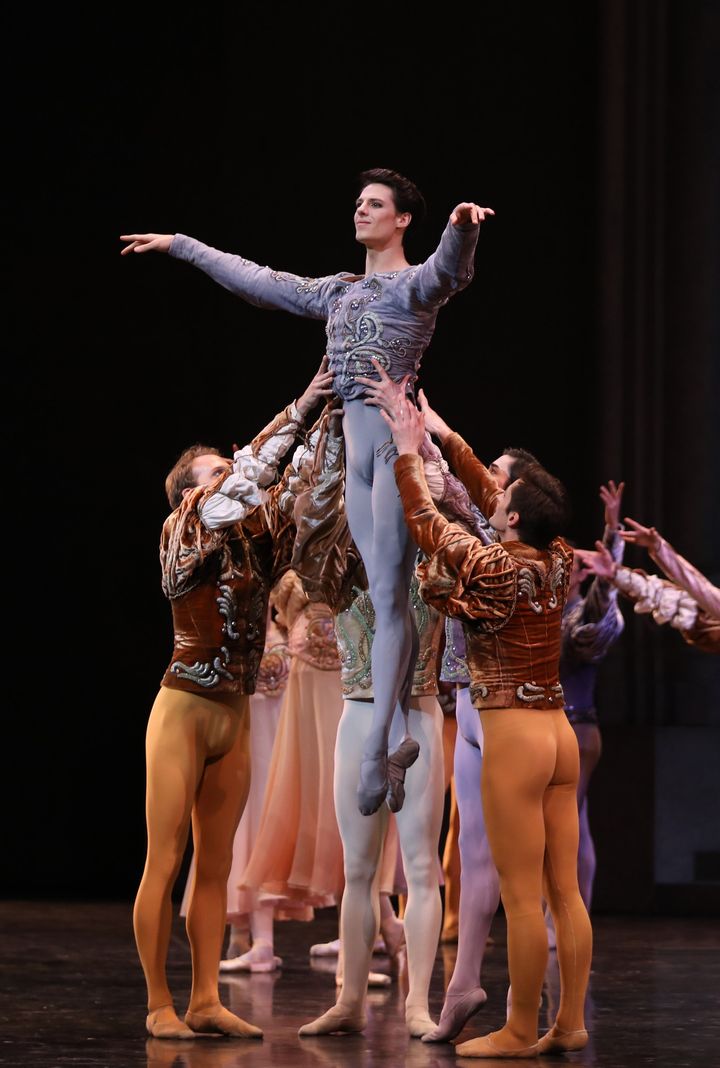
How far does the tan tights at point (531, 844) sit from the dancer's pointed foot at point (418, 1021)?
363 millimetres

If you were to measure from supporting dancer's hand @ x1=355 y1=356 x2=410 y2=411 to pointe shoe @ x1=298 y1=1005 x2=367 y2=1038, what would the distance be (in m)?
1.71

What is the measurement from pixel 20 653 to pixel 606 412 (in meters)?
3.09

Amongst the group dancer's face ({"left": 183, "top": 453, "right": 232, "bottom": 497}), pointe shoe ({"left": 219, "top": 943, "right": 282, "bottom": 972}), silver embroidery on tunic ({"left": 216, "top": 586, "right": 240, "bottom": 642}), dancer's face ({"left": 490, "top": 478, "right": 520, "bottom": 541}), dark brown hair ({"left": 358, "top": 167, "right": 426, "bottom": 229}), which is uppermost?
dark brown hair ({"left": 358, "top": 167, "right": 426, "bottom": 229})

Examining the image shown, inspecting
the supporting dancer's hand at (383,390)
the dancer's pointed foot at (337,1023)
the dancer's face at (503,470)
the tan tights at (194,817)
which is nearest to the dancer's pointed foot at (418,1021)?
the dancer's pointed foot at (337,1023)

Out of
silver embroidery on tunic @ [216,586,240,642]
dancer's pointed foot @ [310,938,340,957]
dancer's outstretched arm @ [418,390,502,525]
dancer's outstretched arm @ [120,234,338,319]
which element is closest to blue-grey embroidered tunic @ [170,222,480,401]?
dancer's outstretched arm @ [120,234,338,319]

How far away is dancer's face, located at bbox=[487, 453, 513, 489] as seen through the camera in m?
5.15

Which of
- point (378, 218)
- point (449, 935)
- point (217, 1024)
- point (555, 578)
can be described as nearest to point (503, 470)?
point (555, 578)

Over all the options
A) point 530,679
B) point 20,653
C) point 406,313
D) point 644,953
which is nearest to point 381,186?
point 406,313

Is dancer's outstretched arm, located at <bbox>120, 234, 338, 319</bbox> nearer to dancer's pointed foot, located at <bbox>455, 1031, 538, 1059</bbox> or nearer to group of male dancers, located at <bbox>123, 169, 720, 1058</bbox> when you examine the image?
group of male dancers, located at <bbox>123, 169, 720, 1058</bbox>

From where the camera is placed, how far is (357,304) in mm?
4422

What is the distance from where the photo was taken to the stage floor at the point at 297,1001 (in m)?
4.50

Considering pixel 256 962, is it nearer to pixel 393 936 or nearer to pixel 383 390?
pixel 393 936

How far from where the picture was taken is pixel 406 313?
14.4 ft

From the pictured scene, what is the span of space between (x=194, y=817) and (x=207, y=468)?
1.05 meters
